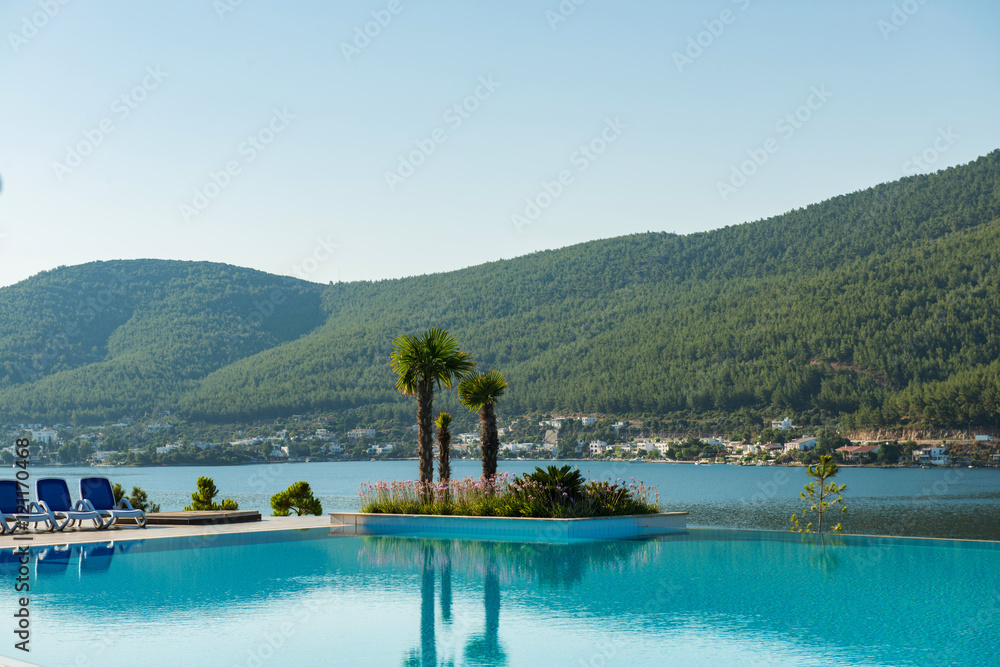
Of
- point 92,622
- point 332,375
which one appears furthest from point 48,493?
point 332,375

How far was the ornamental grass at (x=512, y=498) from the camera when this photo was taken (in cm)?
1497

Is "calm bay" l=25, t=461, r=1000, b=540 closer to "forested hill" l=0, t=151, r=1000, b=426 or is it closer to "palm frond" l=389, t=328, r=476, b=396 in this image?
"forested hill" l=0, t=151, r=1000, b=426

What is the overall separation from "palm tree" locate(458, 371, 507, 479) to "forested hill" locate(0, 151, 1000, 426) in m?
74.2

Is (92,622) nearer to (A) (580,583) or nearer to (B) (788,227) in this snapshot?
(A) (580,583)

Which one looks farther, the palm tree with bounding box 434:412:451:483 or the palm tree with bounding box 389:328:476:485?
the palm tree with bounding box 434:412:451:483

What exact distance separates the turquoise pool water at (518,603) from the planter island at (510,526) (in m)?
0.71

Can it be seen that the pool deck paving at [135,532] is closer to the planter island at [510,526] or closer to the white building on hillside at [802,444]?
the planter island at [510,526]

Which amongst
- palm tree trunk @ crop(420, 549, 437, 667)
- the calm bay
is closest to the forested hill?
the calm bay

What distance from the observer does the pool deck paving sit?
13559 mm

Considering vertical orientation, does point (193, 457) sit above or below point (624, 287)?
below

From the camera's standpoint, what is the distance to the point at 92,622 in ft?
26.5

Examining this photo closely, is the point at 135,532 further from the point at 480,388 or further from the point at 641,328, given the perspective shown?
the point at 641,328

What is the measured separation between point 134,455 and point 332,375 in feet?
73.6

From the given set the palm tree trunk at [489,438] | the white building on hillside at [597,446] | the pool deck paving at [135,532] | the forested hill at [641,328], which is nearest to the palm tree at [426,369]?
the palm tree trunk at [489,438]
